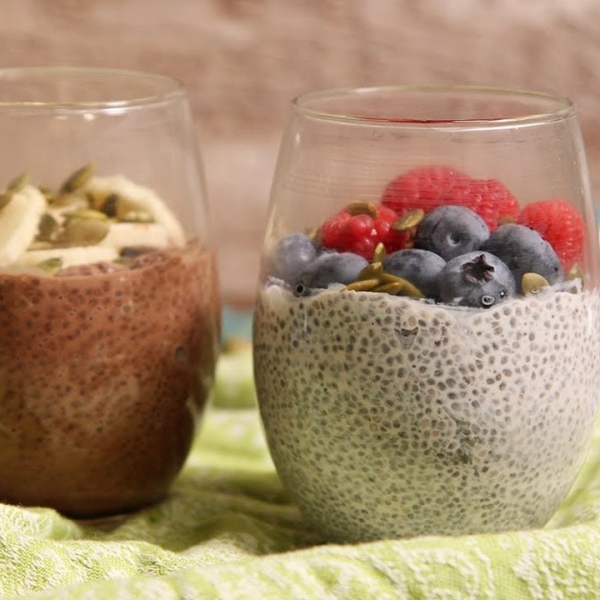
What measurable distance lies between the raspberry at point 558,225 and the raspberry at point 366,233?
0.26 ft

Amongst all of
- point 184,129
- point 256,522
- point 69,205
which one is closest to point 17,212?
point 69,205

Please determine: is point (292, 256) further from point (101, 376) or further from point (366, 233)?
point (101, 376)

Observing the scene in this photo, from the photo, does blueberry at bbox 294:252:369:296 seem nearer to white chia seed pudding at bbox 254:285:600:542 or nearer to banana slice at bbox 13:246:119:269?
white chia seed pudding at bbox 254:285:600:542

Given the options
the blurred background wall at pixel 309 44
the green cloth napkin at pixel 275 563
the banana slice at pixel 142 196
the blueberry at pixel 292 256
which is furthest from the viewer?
the blurred background wall at pixel 309 44

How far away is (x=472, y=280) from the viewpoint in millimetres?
667

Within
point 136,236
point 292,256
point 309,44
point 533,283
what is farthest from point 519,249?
point 309,44

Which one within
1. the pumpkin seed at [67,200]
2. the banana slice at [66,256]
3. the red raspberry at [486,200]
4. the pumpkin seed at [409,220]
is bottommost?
the banana slice at [66,256]

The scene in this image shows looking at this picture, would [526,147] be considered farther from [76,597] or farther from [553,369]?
[76,597]

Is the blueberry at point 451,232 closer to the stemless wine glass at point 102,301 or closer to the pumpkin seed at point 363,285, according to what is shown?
the pumpkin seed at point 363,285

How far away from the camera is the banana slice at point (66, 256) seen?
77 centimetres

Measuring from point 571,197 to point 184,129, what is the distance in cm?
31

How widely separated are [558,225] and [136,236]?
0.30m

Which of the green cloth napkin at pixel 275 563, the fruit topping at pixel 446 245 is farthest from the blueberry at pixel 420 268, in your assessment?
the green cloth napkin at pixel 275 563

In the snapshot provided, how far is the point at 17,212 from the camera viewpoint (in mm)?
789
